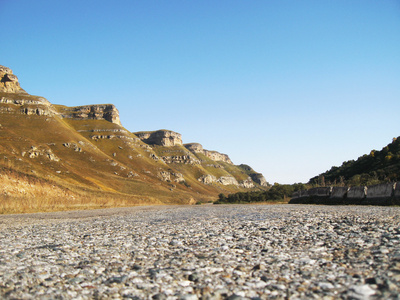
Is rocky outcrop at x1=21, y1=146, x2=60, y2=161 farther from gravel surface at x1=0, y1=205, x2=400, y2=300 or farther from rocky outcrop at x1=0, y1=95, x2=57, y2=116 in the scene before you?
gravel surface at x1=0, y1=205, x2=400, y2=300

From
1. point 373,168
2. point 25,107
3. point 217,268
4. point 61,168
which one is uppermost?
point 25,107

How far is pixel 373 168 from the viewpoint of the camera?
40.1 m

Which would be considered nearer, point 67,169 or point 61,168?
point 61,168

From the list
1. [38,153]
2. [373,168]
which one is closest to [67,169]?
[38,153]

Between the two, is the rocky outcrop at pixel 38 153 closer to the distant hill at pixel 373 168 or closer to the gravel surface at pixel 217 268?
the distant hill at pixel 373 168

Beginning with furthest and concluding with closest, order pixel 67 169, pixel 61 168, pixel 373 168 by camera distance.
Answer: pixel 67 169 < pixel 61 168 < pixel 373 168

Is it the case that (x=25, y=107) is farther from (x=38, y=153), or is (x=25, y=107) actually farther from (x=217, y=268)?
(x=217, y=268)

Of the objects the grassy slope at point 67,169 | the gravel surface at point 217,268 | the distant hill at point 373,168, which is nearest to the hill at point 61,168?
the grassy slope at point 67,169

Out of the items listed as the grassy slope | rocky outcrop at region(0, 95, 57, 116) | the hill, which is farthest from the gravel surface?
rocky outcrop at region(0, 95, 57, 116)

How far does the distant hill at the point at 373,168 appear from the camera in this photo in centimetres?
3206

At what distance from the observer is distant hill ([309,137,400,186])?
32062mm

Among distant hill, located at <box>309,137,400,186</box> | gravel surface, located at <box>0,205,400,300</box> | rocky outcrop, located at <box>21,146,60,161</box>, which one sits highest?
rocky outcrop, located at <box>21,146,60,161</box>

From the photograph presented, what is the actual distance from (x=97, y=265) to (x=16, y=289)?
1565mm

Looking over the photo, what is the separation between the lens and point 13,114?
15362 centimetres
